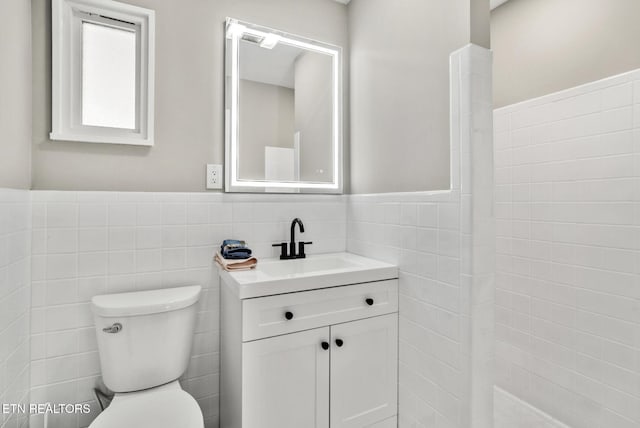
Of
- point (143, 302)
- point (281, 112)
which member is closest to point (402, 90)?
point (281, 112)

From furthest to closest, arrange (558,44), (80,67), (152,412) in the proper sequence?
(558,44) < (80,67) < (152,412)

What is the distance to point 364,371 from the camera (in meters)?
1.41

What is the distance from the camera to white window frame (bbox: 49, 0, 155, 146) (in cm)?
133

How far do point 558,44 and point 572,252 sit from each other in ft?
3.98

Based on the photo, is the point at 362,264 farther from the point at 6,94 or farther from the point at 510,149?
the point at 6,94

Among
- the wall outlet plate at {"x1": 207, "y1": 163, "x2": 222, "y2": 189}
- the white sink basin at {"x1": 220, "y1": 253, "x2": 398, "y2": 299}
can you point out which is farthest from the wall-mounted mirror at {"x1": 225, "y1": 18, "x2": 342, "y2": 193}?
the white sink basin at {"x1": 220, "y1": 253, "x2": 398, "y2": 299}

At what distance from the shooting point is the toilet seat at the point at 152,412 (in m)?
1.06

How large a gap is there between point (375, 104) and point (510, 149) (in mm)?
987

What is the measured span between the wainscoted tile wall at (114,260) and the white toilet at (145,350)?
164 mm

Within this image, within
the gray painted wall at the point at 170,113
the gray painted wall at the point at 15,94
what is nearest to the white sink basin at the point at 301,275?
the gray painted wall at the point at 170,113

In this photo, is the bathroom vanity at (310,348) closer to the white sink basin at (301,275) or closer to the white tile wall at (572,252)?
the white sink basin at (301,275)

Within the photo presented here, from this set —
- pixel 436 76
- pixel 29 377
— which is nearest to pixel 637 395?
pixel 436 76

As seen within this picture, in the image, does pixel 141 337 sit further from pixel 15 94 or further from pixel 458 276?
pixel 458 276

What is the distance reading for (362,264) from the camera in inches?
62.7
